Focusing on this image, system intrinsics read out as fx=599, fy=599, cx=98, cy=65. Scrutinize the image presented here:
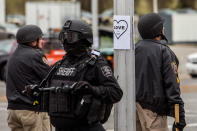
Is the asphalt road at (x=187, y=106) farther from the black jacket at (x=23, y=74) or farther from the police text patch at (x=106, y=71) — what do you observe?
the police text patch at (x=106, y=71)

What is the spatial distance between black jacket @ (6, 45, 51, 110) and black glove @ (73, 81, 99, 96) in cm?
188

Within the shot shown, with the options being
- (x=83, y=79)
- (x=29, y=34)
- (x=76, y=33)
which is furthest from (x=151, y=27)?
(x=83, y=79)

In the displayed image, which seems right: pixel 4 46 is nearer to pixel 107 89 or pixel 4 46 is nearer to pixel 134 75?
pixel 134 75

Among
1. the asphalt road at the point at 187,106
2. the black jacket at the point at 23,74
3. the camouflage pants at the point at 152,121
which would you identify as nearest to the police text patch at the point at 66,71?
the camouflage pants at the point at 152,121

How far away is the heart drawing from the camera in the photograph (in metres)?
5.96

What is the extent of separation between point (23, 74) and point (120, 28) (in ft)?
3.96

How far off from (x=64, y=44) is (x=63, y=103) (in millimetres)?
492

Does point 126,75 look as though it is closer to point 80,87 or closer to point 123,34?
point 123,34

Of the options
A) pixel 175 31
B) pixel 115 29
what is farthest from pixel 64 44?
pixel 175 31

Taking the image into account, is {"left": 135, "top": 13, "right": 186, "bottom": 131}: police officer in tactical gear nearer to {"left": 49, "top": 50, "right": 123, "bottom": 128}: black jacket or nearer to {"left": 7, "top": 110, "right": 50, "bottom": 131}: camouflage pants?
{"left": 7, "top": 110, "right": 50, "bottom": 131}: camouflage pants

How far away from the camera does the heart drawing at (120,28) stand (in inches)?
235

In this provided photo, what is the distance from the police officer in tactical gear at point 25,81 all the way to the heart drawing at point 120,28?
3.17ft

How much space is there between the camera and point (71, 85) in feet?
15.4

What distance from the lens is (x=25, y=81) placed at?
21.0 feet
